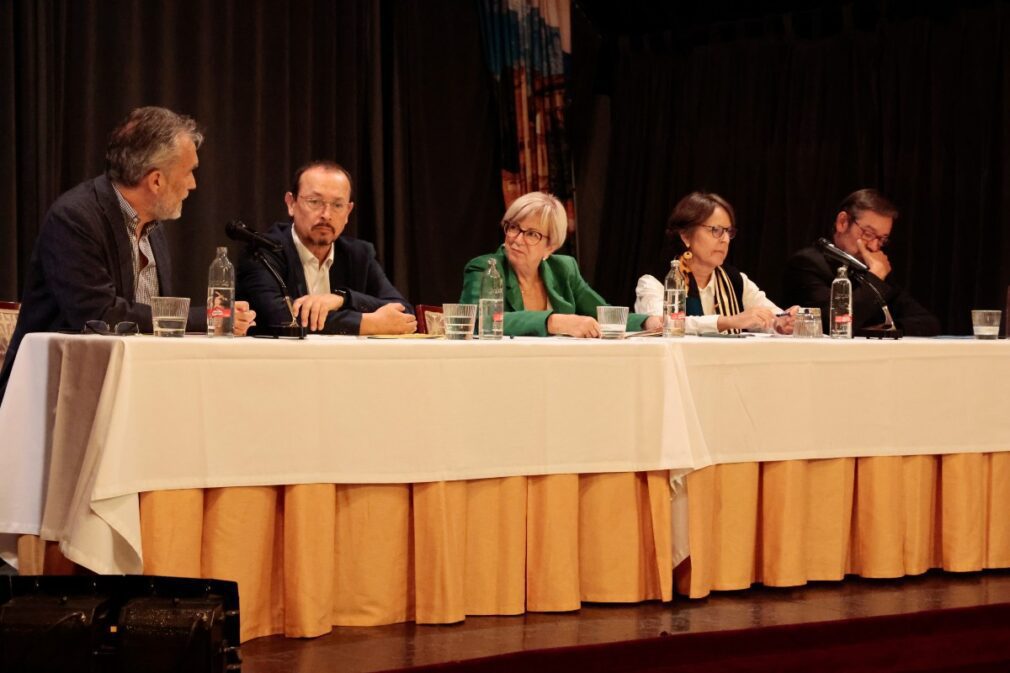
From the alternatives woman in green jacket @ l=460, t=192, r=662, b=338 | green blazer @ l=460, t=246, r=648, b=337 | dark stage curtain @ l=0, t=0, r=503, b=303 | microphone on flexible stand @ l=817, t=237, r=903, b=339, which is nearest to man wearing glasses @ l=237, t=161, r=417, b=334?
green blazer @ l=460, t=246, r=648, b=337

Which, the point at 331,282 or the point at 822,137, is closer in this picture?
the point at 331,282

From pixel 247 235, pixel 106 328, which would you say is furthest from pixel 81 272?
pixel 247 235

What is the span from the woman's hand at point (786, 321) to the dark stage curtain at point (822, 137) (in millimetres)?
1249

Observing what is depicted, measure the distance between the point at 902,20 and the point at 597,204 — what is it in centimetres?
184

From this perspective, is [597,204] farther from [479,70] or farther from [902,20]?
[902,20]

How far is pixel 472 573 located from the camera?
2.76 metres

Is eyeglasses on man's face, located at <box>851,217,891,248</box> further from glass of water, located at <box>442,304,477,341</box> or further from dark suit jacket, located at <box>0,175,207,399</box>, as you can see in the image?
dark suit jacket, located at <box>0,175,207,399</box>

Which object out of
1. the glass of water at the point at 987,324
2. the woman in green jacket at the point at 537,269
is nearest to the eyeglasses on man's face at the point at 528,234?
the woman in green jacket at the point at 537,269

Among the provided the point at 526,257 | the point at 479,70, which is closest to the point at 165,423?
the point at 526,257

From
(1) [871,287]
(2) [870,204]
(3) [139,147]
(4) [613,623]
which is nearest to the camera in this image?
(4) [613,623]

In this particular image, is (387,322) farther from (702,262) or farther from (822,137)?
(822,137)

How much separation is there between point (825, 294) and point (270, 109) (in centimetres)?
254

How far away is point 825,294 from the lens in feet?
13.8

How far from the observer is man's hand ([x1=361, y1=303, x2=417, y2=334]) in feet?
10.6
